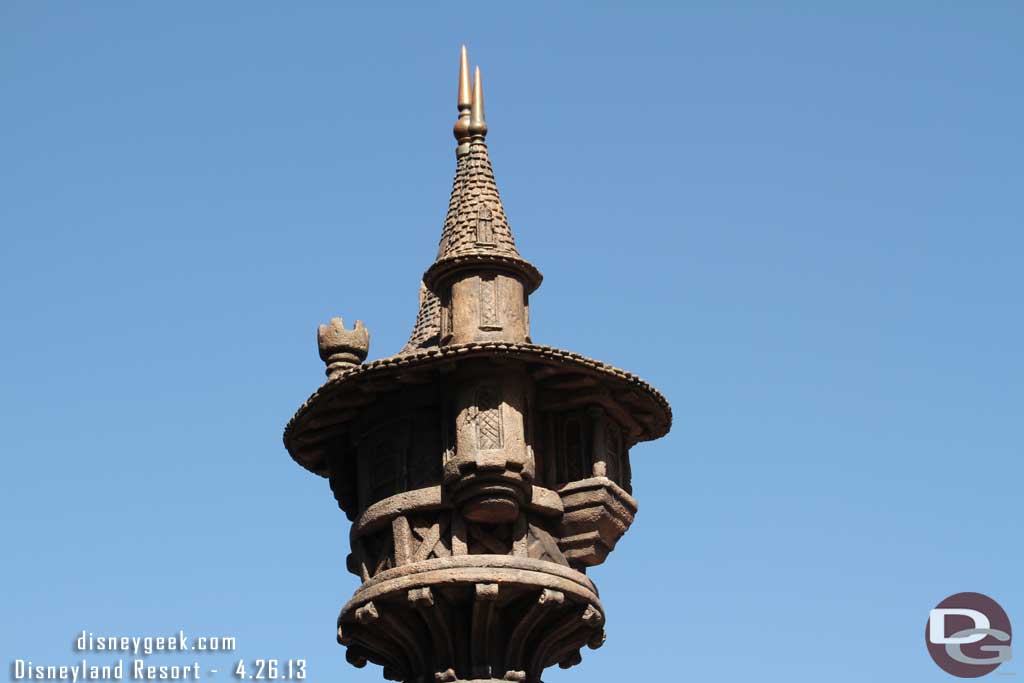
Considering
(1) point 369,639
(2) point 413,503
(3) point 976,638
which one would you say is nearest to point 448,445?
(2) point 413,503

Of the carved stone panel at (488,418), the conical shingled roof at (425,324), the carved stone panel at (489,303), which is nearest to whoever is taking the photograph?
the carved stone panel at (488,418)

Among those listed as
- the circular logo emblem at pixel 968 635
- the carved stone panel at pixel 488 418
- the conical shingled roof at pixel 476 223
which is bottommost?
the circular logo emblem at pixel 968 635

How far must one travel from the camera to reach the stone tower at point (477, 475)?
25000mm

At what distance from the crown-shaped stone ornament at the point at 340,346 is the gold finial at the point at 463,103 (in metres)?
3.22

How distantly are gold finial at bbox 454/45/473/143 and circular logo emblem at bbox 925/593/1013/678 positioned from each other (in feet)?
26.9

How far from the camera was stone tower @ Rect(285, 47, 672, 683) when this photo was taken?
25000mm

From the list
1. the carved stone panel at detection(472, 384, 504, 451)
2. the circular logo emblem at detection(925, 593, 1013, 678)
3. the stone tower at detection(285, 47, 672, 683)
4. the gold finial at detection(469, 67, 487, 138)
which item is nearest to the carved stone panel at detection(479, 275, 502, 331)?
the stone tower at detection(285, 47, 672, 683)

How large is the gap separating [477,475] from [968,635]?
21.1 feet

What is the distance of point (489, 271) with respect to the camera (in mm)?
26000

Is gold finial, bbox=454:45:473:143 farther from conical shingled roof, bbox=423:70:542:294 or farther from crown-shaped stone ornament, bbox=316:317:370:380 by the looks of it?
crown-shaped stone ornament, bbox=316:317:370:380

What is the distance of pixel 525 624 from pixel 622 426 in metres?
2.88

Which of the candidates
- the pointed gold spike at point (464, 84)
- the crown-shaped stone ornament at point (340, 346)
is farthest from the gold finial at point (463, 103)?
the crown-shaped stone ornament at point (340, 346)

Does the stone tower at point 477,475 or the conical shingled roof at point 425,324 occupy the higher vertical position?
the conical shingled roof at point 425,324

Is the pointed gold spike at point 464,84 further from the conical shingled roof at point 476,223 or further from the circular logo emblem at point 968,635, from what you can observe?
the circular logo emblem at point 968,635
